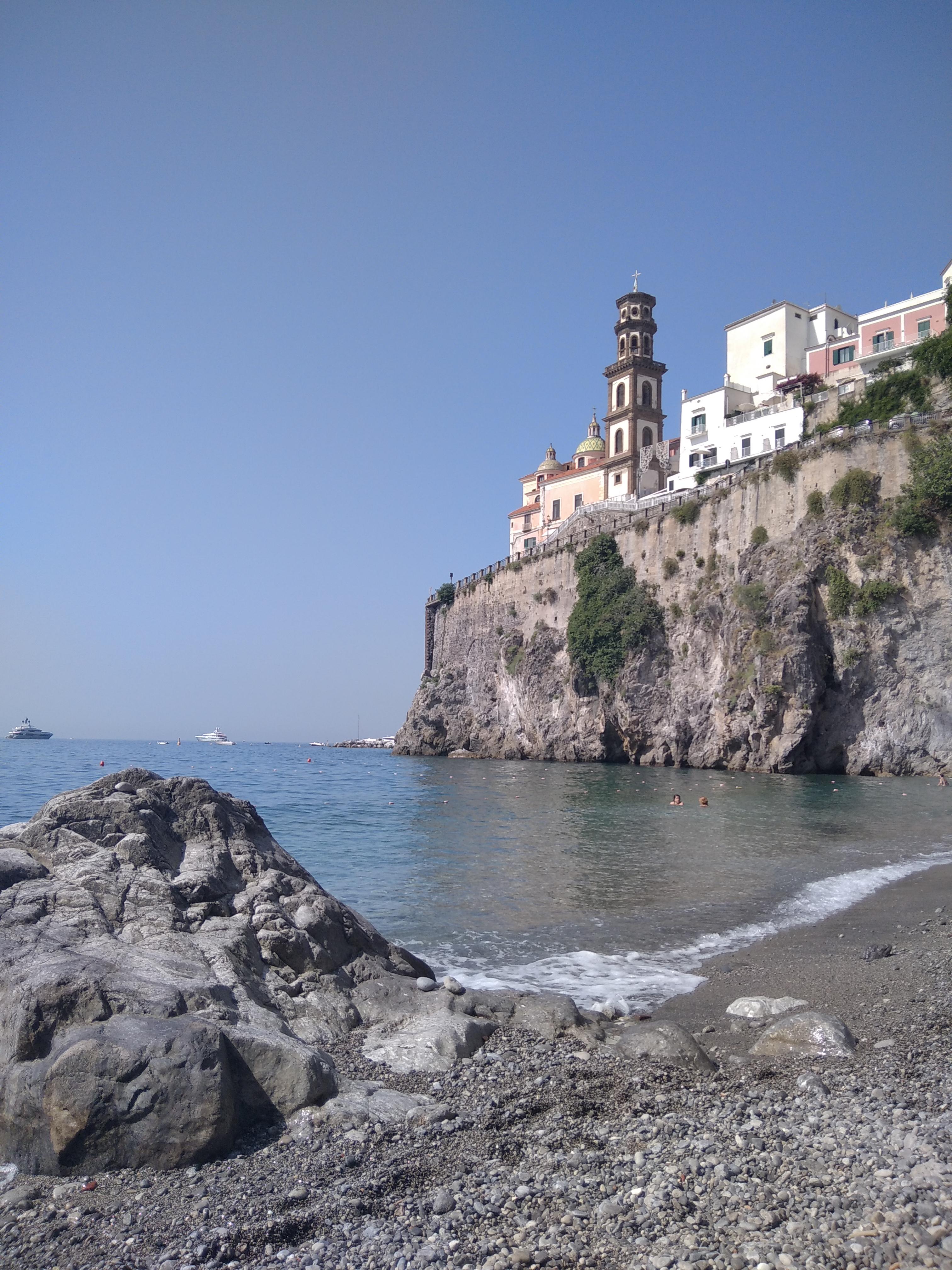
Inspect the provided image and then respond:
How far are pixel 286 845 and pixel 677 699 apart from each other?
2916 centimetres

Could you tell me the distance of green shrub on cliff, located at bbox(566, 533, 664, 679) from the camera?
47.2m

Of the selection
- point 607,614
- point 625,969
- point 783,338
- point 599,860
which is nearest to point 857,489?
point 607,614

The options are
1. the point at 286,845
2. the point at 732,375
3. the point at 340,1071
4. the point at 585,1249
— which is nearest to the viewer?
the point at 585,1249

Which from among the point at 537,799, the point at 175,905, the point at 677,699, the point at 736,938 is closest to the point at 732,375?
the point at 677,699

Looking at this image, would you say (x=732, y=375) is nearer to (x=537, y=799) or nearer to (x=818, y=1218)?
(x=537, y=799)

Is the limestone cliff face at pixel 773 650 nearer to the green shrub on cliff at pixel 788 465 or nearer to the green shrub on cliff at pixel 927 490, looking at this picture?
the green shrub on cliff at pixel 788 465

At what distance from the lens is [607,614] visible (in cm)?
4903

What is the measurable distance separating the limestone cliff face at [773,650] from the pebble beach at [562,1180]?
1280 inches

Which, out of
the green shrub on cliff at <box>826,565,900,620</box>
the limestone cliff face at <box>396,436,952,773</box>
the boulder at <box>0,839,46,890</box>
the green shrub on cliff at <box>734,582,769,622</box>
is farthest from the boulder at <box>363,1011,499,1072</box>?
the green shrub on cliff at <box>734,582,769,622</box>

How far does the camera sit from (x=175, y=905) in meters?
7.02

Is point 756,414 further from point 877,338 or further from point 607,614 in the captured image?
point 607,614

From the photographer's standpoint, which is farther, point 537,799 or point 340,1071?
point 537,799

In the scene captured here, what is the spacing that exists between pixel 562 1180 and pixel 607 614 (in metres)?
45.5

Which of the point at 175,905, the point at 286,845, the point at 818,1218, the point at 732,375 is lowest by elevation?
the point at 286,845
